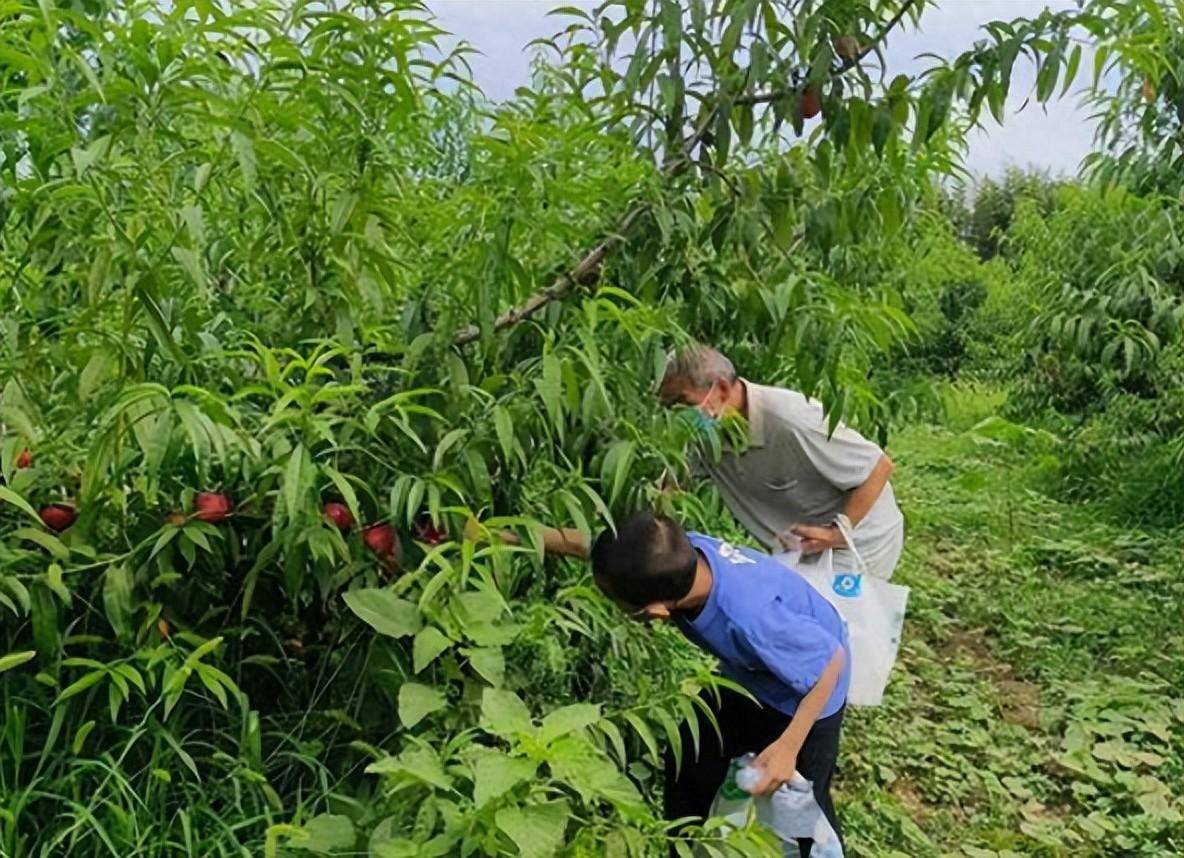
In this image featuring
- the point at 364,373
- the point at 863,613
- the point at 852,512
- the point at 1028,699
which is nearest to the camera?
the point at 364,373

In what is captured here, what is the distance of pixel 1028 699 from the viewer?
416 centimetres

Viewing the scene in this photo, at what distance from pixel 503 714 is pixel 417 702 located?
0.57 feet

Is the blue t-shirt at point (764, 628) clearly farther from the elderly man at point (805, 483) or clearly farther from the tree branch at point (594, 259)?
the tree branch at point (594, 259)

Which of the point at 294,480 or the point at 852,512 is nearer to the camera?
the point at 294,480

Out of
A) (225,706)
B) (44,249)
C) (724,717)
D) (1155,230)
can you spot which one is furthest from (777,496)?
(1155,230)

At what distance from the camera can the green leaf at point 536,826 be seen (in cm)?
140

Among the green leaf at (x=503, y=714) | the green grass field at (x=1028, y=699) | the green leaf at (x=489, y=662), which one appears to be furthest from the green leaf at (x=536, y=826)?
the green grass field at (x=1028, y=699)

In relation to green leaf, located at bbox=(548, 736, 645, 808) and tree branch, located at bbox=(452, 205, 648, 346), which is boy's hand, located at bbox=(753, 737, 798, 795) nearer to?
green leaf, located at bbox=(548, 736, 645, 808)

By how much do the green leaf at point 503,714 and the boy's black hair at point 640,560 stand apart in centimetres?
45

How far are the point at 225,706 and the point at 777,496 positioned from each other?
151cm

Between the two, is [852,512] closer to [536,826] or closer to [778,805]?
[778,805]

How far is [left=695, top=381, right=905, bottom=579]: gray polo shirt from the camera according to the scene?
2746 millimetres

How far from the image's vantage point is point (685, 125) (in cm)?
214

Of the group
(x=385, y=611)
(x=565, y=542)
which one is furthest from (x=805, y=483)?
(x=385, y=611)
